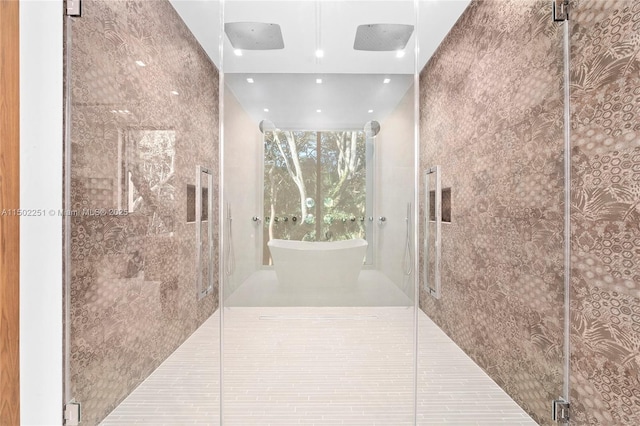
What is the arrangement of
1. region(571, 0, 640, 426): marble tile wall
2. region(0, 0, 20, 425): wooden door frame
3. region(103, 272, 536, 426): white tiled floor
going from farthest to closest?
1. region(103, 272, 536, 426): white tiled floor
2. region(0, 0, 20, 425): wooden door frame
3. region(571, 0, 640, 426): marble tile wall

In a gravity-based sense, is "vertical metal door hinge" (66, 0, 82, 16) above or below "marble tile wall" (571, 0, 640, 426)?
above

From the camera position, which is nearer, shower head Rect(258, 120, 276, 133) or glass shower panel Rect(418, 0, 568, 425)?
glass shower panel Rect(418, 0, 568, 425)

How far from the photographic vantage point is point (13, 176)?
1368mm

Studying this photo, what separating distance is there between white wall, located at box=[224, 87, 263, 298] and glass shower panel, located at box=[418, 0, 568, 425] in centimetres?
101

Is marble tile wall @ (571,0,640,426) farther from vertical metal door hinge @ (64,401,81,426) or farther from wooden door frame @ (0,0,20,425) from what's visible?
wooden door frame @ (0,0,20,425)

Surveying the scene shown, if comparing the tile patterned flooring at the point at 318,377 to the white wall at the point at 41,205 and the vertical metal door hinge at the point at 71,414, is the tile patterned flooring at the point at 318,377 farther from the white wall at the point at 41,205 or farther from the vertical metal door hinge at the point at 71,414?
the white wall at the point at 41,205

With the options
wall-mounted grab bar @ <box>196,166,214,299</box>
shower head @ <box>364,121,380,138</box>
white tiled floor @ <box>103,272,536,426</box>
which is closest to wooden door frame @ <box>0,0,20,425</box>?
white tiled floor @ <box>103,272,536,426</box>

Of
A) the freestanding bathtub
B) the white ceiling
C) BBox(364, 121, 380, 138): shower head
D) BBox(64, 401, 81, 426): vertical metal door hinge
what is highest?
the white ceiling

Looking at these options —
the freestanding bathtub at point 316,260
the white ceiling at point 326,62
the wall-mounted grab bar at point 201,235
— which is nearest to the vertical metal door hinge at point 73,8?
the white ceiling at point 326,62

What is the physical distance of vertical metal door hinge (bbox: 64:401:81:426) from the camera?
1.42 metres

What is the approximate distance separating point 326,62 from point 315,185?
2.49ft

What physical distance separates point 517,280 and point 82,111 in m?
2.44

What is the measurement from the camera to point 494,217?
1.65m

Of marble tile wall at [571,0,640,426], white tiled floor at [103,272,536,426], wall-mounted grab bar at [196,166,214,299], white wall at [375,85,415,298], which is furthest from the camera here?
white wall at [375,85,415,298]
